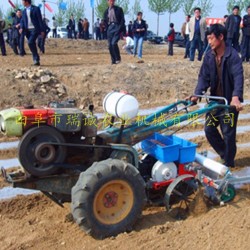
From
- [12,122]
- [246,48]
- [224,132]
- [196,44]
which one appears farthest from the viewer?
[246,48]

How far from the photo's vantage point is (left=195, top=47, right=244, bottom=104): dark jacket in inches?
187

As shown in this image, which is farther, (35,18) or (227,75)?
(35,18)

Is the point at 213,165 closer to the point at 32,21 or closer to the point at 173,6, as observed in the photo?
the point at 32,21

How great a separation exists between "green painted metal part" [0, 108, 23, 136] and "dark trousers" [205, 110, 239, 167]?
2.41m

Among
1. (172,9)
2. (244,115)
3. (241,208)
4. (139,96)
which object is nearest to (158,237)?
(241,208)

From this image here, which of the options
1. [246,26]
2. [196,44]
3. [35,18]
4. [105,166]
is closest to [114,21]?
[35,18]

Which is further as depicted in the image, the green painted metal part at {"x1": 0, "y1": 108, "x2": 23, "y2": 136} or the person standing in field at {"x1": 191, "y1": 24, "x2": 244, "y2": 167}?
the person standing in field at {"x1": 191, "y1": 24, "x2": 244, "y2": 167}

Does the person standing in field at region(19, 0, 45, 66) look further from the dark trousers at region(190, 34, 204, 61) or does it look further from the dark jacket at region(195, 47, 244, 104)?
the dark jacket at region(195, 47, 244, 104)

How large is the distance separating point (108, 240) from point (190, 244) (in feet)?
2.32

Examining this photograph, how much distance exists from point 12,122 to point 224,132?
2.84 m

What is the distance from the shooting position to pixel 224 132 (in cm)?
517

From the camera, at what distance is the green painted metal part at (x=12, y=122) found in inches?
132

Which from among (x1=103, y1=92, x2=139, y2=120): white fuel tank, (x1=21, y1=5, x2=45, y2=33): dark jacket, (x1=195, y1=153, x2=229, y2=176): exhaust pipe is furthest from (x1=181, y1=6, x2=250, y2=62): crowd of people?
(x1=103, y1=92, x2=139, y2=120): white fuel tank

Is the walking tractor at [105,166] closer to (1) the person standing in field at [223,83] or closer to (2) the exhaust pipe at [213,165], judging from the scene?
(2) the exhaust pipe at [213,165]
